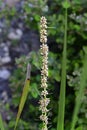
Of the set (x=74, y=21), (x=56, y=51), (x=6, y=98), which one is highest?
(x=74, y=21)

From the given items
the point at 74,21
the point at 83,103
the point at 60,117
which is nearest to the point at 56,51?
the point at 74,21

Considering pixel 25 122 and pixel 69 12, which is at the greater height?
pixel 69 12

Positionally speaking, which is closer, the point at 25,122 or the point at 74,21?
the point at 25,122

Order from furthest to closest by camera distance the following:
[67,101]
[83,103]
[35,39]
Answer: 1. [35,39]
2. [67,101]
3. [83,103]

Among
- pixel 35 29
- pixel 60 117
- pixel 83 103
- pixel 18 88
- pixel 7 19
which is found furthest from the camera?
pixel 7 19

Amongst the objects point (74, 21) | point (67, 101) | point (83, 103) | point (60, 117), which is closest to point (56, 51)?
point (74, 21)

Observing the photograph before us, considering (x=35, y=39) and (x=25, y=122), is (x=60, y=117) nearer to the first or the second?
(x=25, y=122)
